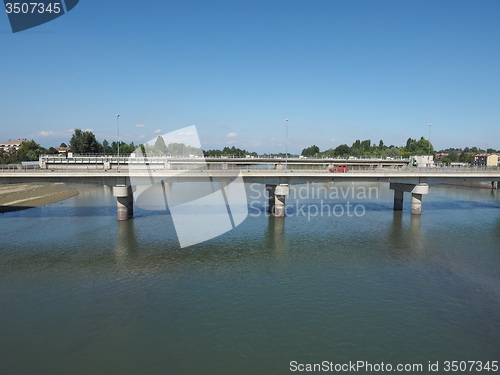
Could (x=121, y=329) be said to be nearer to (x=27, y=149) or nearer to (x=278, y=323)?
(x=278, y=323)

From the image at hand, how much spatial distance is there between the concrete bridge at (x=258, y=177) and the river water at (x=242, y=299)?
7488 millimetres

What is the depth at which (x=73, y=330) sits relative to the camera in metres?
18.0

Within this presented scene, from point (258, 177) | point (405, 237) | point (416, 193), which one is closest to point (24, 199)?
point (258, 177)

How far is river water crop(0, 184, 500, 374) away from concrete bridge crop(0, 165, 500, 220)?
7.49m

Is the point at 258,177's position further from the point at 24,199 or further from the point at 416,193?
the point at 24,199

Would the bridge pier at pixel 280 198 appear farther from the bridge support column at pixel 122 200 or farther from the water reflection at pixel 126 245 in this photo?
the bridge support column at pixel 122 200

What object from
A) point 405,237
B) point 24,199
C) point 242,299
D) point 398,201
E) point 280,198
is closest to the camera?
point 242,299

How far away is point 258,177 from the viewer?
166 feet

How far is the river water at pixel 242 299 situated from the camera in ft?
52.6

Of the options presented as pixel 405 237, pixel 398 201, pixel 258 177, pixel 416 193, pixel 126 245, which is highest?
pixel 258 177

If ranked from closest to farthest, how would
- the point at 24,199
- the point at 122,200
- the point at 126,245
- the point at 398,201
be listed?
the point at 126,245 → the point at 122,200 → the point at 398,201 → the point at 24,199

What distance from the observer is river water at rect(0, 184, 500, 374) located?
52.6 ft

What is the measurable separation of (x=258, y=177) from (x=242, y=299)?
30131 millimetres

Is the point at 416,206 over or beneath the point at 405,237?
over
